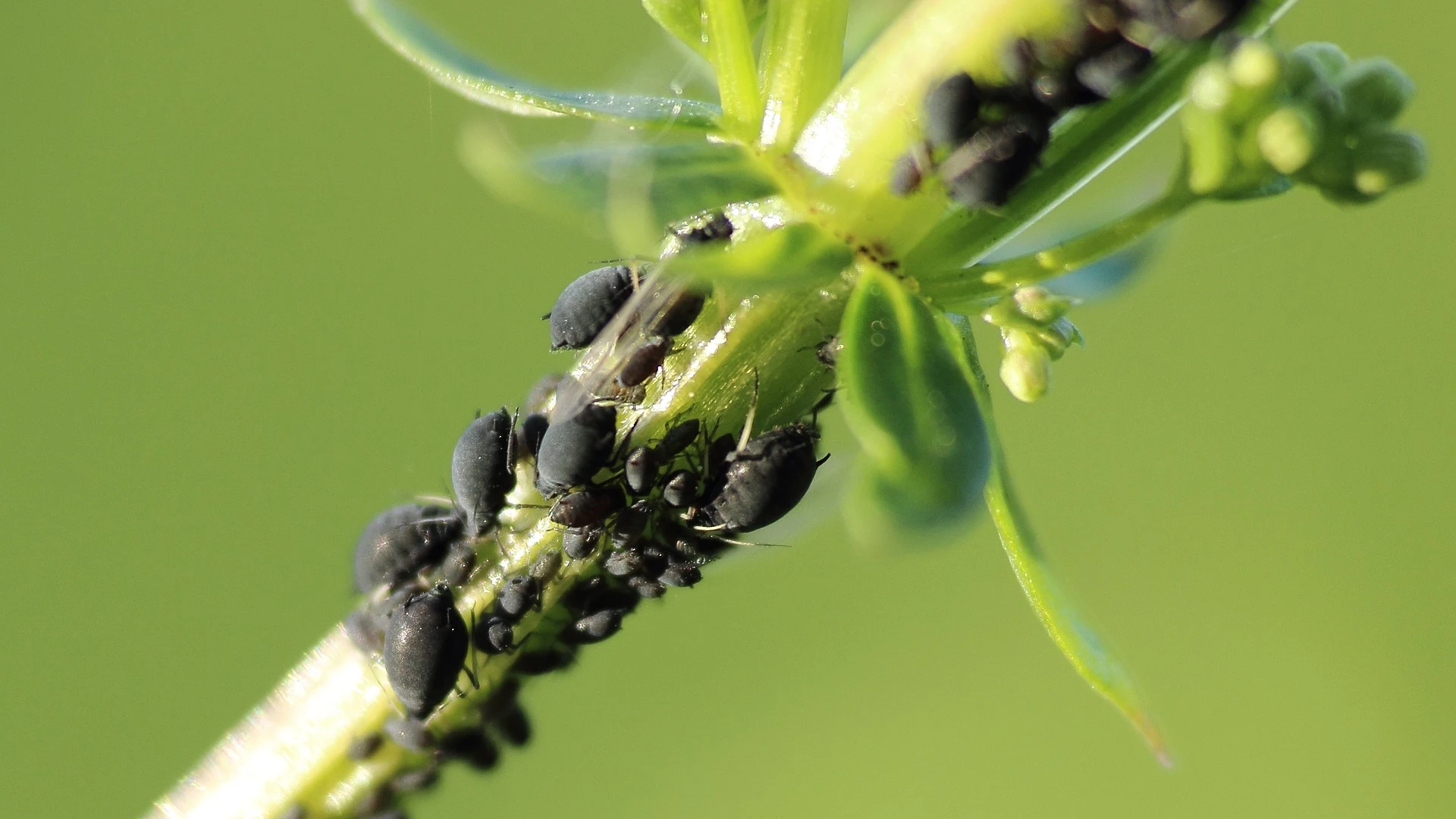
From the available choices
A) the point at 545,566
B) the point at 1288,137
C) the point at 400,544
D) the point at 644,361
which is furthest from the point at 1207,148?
the point at 400,544

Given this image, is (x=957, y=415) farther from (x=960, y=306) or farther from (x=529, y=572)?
(x=529, y=572)

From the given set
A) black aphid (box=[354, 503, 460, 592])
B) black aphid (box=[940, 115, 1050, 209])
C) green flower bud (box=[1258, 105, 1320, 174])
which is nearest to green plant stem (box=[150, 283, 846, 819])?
black aphid (box=[354, 503, 460, 592])

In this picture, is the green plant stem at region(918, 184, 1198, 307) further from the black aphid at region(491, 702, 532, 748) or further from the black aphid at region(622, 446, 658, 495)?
the black aphid at region(491, 702, 532, 748)

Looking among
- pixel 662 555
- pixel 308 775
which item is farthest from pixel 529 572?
pixel 308 775

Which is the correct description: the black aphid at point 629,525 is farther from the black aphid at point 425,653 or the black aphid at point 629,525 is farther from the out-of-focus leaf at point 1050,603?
the out-of-focus leaf at point 1050,603

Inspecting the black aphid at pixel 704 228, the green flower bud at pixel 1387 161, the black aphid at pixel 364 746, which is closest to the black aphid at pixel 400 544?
the black aphid at pixel 364 746
